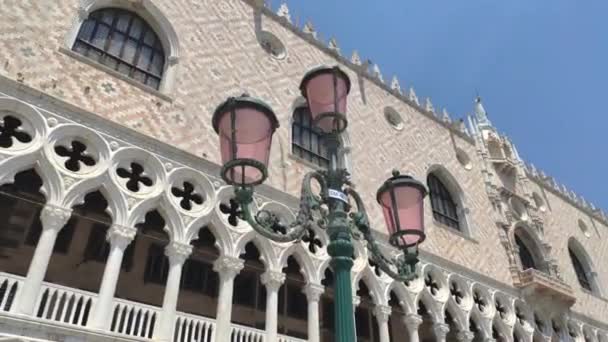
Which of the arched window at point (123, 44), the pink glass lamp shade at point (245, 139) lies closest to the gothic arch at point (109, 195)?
the arched window at point (123, 44)

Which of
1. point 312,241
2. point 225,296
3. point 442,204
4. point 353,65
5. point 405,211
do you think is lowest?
point 405,211

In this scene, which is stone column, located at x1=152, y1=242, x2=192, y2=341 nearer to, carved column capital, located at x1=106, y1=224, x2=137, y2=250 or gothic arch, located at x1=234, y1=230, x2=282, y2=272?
carved column capital, located at x1=106, y1=224, x2=137, y2=250

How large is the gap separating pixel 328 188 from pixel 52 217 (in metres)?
3.74

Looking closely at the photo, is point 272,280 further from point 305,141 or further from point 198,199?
point 305,141

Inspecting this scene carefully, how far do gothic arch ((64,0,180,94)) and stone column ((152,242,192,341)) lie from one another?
2819 millimetres

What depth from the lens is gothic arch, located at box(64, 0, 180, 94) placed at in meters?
8.00

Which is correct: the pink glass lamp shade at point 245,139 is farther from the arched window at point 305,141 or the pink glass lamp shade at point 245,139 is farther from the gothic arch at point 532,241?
the gothic arch at point 532,241

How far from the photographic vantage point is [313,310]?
7594mm

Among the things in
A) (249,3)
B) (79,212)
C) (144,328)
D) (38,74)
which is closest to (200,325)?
(144,328)

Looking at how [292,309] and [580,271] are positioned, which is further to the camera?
[580,271]

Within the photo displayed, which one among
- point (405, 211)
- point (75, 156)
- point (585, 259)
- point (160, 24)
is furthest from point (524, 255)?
point (75, 156)

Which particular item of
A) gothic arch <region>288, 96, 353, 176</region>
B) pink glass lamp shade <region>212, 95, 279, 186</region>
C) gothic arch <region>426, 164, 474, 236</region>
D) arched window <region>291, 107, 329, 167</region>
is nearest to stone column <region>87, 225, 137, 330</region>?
pink glass lamp shade <region>212, 95, 279, 186</region>

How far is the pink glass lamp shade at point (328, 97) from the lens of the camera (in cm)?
392

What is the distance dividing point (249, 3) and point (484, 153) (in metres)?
8.60
